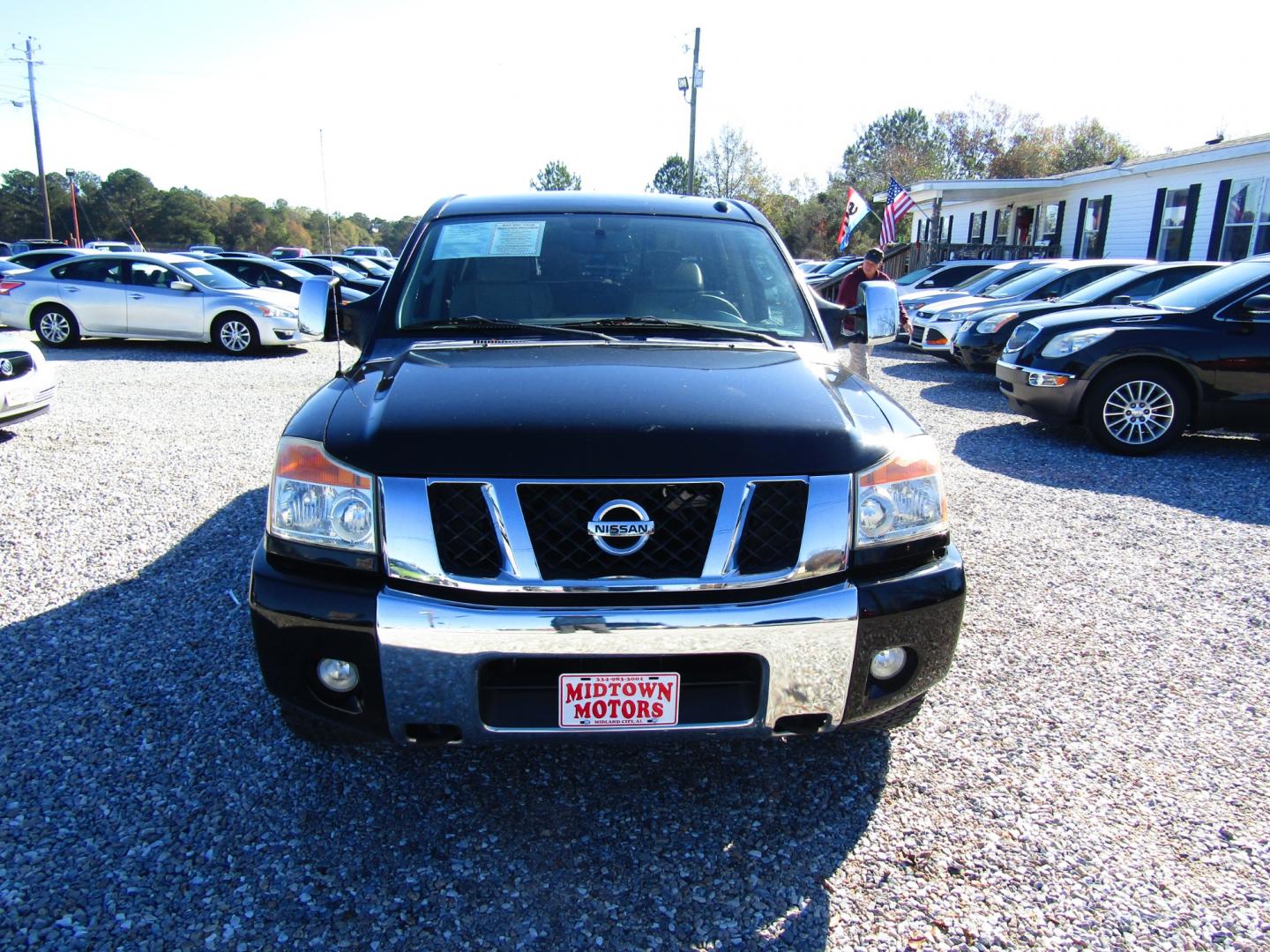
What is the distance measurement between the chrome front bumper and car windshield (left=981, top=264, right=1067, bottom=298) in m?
12.6

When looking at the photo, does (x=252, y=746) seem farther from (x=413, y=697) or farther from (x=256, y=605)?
(x=413, y=697)

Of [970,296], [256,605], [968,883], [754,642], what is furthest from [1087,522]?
[970,296]

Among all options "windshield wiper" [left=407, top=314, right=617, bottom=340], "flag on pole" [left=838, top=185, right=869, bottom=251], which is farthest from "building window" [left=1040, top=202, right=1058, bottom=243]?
"windshield wiper" [left=407, top=314, right=617, bottom=340]

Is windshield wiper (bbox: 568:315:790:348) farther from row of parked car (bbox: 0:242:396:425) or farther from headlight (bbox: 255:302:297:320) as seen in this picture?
headlight (bbox: 255:302:297:320)

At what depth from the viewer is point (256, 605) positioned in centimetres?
230

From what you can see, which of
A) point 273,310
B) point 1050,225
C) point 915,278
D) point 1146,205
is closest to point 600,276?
point 273,310

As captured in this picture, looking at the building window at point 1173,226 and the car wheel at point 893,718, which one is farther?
the building window at point 1173,226

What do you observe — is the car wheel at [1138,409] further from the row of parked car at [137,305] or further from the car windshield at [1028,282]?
the row of parked car at [137,305]

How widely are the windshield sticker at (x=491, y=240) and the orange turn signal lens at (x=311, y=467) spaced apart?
4.55 ft

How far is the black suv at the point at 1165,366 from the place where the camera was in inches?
288

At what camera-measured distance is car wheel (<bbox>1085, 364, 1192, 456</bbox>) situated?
7.57 metres

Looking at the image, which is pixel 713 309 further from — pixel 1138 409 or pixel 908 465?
pixel 1138 409

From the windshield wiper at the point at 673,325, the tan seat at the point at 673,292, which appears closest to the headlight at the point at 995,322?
the tan seat at the point at 673,292

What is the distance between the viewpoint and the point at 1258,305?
717 cm
